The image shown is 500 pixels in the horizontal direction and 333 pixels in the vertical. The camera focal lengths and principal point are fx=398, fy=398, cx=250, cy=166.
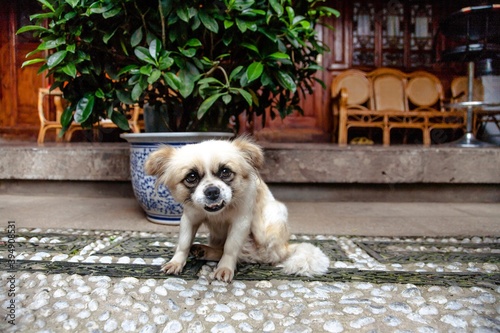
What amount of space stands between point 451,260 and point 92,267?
190 cm

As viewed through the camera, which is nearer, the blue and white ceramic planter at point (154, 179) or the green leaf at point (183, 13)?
the green leaf at point (183, 13)

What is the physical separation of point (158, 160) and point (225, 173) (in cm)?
35

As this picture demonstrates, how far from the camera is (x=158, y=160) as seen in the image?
194 centimetres

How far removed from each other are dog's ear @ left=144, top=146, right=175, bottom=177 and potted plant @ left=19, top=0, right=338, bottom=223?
0.78 meters

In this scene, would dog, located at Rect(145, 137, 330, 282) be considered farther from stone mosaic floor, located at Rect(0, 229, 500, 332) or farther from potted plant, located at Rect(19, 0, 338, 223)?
potted plant, located at Rect(19, 0, 338, 223)

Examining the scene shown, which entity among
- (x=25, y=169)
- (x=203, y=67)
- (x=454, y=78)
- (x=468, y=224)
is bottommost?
(x=468, y=224)

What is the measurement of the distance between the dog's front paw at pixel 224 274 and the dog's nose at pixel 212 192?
38cm

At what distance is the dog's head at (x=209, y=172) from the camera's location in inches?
69.0

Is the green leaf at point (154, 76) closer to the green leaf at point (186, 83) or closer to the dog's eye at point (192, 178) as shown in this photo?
the green leaf at point (186, 83)

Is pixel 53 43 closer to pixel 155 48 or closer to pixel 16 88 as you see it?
pixel 155 48

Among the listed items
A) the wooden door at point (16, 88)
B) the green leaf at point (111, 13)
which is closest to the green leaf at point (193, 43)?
the green leaf at point (111, 13)

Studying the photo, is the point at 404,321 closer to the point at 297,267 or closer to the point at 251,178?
the point at 297,267

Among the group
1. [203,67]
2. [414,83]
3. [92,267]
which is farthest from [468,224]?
[414,83]

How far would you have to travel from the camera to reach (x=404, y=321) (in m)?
1.48
